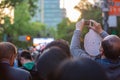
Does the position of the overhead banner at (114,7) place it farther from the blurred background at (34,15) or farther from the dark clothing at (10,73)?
the dark clothing at (10,73)

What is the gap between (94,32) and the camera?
5668mm

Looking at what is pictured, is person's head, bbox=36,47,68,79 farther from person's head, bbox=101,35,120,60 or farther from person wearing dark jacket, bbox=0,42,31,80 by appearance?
person wearing dark jacket, bbox=0,42,31,80

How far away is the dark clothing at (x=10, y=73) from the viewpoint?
5.15 meters

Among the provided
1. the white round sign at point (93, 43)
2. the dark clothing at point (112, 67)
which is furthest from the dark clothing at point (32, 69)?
the dark clothing at point (112, 67)

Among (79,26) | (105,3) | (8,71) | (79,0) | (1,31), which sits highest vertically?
(79,26)

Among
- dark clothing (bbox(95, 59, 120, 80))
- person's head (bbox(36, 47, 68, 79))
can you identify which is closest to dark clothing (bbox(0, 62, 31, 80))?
dark clothing (bbox(95, 59, 120, 80))

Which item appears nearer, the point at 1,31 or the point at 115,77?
the point at 115,77

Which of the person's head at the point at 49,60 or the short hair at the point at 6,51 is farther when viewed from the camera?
the short hair at the point at 6,51

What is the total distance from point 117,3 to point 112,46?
20412 mm

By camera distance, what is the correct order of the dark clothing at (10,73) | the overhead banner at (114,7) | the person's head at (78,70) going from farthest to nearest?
1. the overhead banner at (114,7)
2. the dark clothing at (10,73)
3. the person's head at (78,70)

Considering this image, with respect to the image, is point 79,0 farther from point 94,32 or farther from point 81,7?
point 94,32

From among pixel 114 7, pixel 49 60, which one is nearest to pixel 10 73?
pixel 49 60

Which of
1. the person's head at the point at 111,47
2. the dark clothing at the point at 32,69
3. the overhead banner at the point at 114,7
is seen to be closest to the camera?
the person's head at the point at 111,47

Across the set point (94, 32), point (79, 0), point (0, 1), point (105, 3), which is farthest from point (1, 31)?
point (94, 32)
